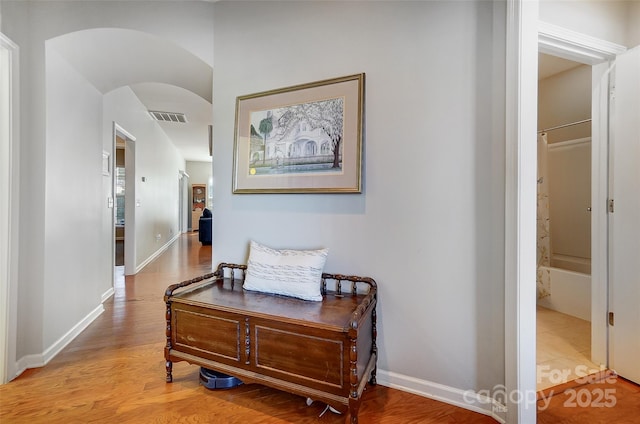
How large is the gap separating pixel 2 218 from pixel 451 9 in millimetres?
2943

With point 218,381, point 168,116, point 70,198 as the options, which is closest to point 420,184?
point 218,381

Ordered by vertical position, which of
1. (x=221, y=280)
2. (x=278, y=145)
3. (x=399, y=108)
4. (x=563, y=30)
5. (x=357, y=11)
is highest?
(x=357, y=11)

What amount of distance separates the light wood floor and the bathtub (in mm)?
1156

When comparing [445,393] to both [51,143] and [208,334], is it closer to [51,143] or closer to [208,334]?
[208,334]

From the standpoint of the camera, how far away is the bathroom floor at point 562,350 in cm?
190

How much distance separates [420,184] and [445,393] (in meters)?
1.18

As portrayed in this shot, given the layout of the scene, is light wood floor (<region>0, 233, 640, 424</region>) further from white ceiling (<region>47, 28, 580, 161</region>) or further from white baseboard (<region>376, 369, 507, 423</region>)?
white ceiling (<region>47, 28, 580, 161</region>)

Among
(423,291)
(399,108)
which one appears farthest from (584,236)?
(399,108)

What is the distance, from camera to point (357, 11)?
1.83m

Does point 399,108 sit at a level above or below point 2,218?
above

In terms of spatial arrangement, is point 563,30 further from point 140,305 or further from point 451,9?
point 140,305

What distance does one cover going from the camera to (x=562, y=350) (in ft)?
7.25

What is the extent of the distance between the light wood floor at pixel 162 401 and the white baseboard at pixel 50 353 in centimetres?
5

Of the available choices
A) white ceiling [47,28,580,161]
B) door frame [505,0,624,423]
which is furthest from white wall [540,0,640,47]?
white ceiling [47,28,580,161]
